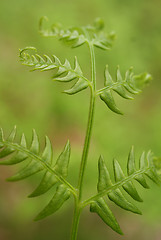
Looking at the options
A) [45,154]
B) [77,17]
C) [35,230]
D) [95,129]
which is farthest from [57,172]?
[77,17]

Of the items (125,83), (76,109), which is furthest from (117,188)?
(76,109)

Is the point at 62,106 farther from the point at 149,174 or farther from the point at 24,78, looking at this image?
the point at 149,174

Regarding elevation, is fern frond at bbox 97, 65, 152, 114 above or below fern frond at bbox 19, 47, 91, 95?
below

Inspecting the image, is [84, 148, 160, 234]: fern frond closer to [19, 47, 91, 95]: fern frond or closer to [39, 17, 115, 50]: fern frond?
[19, 47, 91, 95]: fern frond

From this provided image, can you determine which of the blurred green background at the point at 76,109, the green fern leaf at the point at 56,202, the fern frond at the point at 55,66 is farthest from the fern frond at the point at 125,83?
the blurred green background at the point at 76,109

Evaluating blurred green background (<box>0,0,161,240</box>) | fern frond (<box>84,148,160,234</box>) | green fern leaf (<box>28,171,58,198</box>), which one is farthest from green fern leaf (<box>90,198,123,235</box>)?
blurred green background (<box>0,0,161,240</box>)
